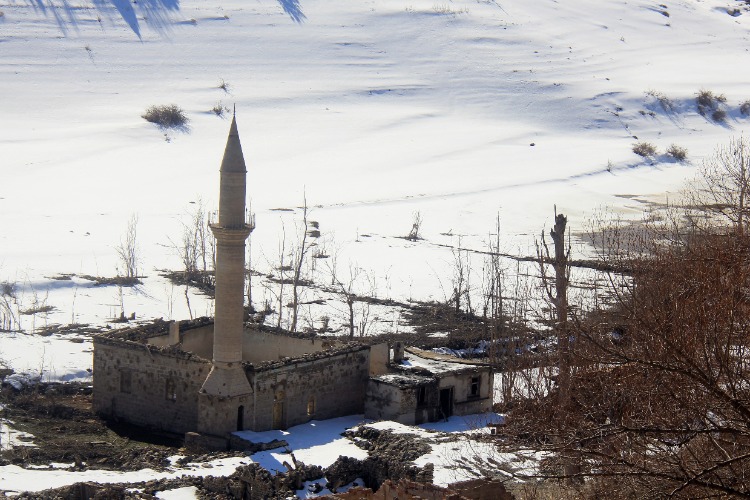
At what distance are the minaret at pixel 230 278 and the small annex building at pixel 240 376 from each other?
0.02m

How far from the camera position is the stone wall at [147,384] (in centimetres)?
3047

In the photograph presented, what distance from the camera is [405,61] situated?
290 feet

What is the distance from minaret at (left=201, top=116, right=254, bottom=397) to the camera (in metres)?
29.3

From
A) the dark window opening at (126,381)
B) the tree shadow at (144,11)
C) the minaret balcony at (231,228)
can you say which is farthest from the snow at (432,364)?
the tree shadow at (144,11)

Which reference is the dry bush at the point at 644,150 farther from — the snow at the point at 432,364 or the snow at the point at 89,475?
the snow at the point at 89,475

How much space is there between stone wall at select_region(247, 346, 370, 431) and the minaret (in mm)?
588

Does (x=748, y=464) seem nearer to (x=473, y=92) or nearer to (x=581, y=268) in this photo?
(x=581, y=268)

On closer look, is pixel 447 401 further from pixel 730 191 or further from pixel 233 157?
pixel 730 191

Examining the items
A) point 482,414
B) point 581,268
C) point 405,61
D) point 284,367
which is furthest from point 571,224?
point 405,61

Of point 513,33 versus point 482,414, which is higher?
point 513,33

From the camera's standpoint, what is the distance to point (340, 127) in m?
75.0

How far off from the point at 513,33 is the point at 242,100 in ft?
88.8

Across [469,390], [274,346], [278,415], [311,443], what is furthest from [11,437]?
[469,390]

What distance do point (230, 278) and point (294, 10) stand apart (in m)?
67.9
